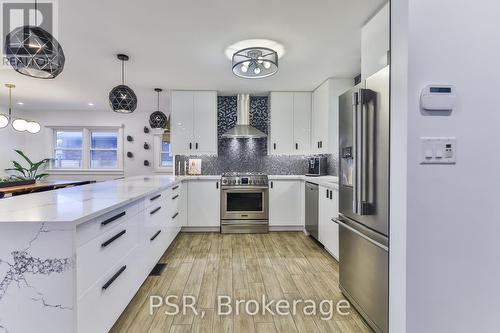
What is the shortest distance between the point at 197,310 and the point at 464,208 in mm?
1852

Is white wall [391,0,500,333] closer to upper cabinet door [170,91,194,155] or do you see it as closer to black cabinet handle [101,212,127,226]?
black cabinet handle [101,212,127,226]

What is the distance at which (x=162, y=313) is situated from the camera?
74.2 inches

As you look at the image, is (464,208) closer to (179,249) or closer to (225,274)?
(225,274)

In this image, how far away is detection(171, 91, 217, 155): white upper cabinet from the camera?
4348mm

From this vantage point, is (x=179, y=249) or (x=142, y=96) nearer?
(x=179, y=249)

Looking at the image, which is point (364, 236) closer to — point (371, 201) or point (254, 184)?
point (371, 201)

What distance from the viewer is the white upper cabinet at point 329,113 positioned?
145 inches

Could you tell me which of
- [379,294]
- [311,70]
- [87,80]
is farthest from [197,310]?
[87,80]

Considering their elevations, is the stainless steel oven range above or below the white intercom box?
below

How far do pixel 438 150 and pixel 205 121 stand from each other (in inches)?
147

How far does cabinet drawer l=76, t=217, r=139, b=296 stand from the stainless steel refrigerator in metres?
1.60

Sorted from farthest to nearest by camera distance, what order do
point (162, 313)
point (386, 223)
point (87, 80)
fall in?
point (87, 80) → point (162, 313) → point (386, 223)

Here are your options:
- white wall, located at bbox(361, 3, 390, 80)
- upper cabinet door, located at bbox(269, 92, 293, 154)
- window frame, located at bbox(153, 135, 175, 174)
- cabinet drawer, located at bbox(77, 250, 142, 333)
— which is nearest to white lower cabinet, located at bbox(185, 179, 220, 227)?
upper cabinet door, located at bbox(269, 92, 293, 154)

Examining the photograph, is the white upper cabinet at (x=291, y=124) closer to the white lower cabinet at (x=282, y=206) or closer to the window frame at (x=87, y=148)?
the white lower cabinet at (x=282, y=206)
